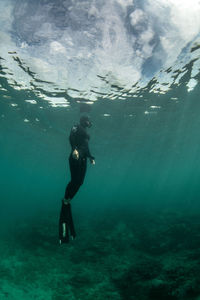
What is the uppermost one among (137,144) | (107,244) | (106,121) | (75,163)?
(106,121)

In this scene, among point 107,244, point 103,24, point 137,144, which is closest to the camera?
point 103,24

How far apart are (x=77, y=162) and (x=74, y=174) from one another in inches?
18.6

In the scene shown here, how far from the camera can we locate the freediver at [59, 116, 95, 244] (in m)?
6.63

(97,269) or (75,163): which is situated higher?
(75,163)

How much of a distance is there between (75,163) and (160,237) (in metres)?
9.15

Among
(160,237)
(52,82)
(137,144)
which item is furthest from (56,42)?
(137,144)

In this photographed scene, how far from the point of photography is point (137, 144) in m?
37.2

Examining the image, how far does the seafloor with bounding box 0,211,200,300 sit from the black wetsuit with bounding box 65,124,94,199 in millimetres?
3941

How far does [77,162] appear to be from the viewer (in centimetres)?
722

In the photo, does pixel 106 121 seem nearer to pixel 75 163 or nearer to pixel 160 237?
pixel 160 237

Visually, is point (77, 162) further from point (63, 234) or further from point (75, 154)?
point (63, 234)

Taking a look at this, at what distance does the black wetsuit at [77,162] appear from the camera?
6918 mm

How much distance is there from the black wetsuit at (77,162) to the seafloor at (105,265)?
3.94m

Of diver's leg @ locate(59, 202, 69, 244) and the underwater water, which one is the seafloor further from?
diver's leg @ locate(59, 202, 69, 244)
